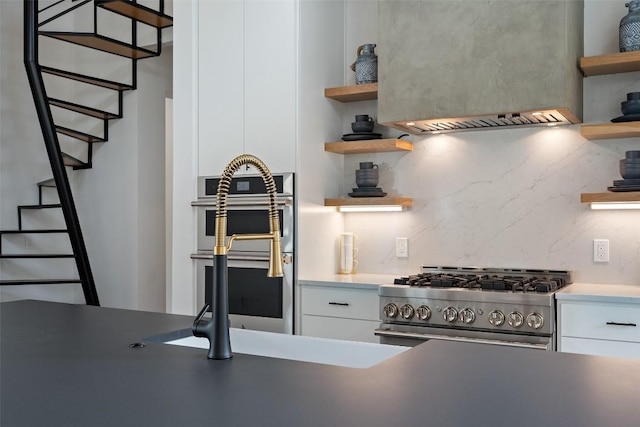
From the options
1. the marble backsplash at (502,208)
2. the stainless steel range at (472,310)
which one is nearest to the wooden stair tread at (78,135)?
the marble backsplash at (502,208)

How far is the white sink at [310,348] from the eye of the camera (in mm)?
1851

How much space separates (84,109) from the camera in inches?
196

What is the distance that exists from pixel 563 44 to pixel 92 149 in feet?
12.4

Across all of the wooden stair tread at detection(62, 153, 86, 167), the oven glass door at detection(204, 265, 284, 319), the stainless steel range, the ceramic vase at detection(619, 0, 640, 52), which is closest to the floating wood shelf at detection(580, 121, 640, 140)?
the ceramic vase at detection(619, 0, 640, 52)

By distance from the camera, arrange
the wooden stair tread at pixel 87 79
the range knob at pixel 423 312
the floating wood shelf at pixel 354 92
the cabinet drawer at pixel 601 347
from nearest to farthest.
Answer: the cabinet drawer at pixel 601 347 → the range knob at pixel 423 312 → the floating wood shelf at pixel 354 92 → the wooden stair tread at pixel 87 79

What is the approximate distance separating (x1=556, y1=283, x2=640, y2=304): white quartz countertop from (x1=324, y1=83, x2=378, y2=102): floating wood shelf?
1.50 m

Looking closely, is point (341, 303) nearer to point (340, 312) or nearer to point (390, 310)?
Result: point (340, 312)

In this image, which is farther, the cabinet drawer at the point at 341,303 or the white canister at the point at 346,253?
the white canister at the point at 346,253

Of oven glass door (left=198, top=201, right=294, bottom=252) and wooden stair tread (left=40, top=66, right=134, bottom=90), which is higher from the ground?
wooden stair tread (left=40, top=66, right=134, bottom=90)

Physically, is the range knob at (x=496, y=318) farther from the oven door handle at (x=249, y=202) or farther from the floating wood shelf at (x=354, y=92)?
the floating wood shelf at (x=354, y=92)

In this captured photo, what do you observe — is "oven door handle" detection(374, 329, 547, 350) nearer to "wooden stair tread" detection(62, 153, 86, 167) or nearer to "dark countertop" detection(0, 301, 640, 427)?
"dark countertop" detection(0, 301, 640, 427)

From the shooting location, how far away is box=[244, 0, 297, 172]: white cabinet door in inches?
143

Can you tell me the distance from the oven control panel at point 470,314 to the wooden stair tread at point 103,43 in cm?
281

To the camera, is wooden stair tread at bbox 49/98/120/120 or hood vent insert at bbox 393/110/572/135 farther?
wooden stair tread at bbox 49/98/120/120
